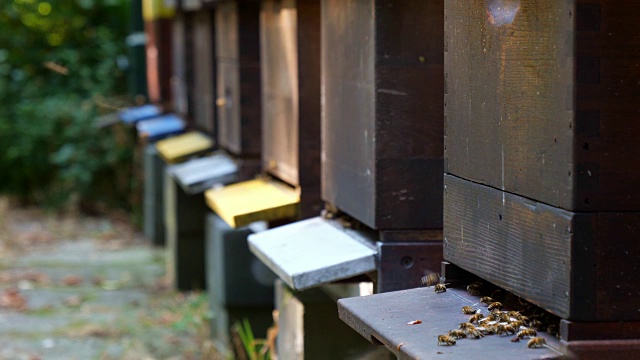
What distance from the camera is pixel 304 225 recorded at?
5.49m

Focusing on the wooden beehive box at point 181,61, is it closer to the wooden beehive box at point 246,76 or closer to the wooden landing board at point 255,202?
the wooden beehive box at point 246,76

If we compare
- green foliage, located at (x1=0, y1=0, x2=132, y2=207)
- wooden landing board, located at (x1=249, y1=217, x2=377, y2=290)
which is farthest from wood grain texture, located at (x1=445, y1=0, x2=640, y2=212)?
green foliage, located at (x1=0, y1=0, x2=132, y2=207)

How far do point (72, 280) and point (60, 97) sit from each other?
476cm

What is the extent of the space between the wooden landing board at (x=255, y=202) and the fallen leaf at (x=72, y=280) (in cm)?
445

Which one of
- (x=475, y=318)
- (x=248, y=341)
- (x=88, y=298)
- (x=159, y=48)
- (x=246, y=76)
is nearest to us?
(x=475, y=318)

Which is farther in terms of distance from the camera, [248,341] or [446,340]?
[248,341]

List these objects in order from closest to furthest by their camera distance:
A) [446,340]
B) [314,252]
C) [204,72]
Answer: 1. [446,340]
2. [314,252]
3. [204,72]

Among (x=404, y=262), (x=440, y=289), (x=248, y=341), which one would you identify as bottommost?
(x=248, y=341)

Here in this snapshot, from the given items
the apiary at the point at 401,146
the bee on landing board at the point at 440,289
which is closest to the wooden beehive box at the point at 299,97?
the apiary at the point at 401,146

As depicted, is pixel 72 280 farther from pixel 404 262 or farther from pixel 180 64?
pixel 404 262

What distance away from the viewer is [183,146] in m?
10.4

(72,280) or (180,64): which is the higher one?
(180,64)

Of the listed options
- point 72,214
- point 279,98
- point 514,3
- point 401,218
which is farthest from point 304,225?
point 72,214

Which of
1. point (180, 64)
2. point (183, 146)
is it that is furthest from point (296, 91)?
point (180, 64)
